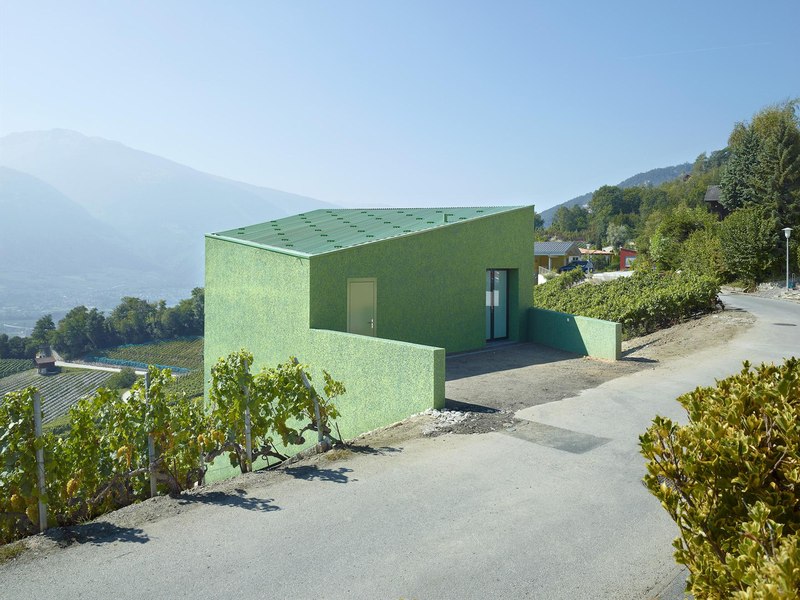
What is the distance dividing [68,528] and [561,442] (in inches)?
223

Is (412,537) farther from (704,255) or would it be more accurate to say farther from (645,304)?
(704,255)

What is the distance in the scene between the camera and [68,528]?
5.36 meters

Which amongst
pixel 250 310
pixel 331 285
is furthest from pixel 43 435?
pixel 250 310

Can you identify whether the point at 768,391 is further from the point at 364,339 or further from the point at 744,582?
the point at 364,339

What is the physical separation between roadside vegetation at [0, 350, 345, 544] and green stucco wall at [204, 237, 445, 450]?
147cm

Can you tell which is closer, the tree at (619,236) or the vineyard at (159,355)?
the vineyard at (159,355)

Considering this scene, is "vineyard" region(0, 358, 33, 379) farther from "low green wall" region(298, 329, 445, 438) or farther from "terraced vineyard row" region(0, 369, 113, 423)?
"low green wall" region(298, 329, 445, 438)

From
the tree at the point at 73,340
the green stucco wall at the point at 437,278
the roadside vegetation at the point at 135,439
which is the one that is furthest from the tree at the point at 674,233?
the tree at the point at 73,340

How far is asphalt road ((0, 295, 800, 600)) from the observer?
4.20m

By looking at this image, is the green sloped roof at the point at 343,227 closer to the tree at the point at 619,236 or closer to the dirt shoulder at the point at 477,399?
the dirt shoulder at the point at 477,399

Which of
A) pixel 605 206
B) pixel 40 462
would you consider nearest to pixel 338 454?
pixel 40 462

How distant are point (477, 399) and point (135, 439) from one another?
548cm

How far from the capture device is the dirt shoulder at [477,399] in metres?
5.39

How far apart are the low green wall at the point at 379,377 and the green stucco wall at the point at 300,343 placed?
0.6 inches
